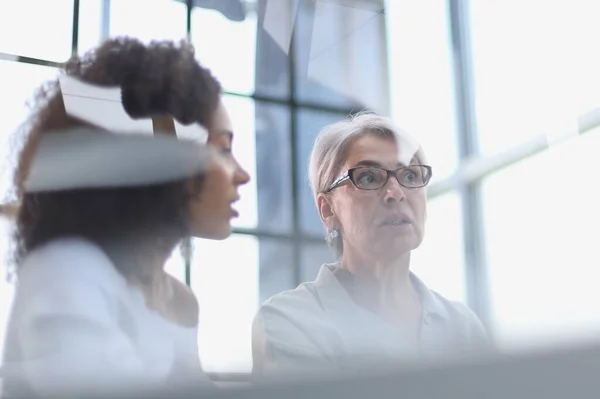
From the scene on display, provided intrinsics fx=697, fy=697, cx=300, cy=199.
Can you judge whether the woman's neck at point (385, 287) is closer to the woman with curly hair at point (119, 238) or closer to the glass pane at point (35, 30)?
the woman with curly hair at point (119, 238)

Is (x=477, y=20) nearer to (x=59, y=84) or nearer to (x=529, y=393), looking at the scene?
(x=59, y=84)

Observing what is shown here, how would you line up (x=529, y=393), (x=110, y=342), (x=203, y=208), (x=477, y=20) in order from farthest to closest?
(x=477, y=20) < (x=203, y=208) < (x=110, y=342) < (x=529, y=393)

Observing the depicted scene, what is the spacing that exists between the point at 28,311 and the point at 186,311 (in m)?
0.14

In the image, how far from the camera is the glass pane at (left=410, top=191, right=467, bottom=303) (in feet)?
2.63

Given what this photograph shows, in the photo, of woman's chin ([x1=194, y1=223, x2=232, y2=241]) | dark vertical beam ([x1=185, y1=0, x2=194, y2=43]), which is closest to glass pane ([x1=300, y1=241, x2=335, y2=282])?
woman's chin ([x1=194, y1=223, x2=232, y2=241])

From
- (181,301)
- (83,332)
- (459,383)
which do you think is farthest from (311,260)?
(459,383)

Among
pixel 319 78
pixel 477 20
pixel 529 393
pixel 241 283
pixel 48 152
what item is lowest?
pixel 529 393

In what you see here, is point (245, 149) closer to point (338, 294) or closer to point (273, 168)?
point (273, 168)

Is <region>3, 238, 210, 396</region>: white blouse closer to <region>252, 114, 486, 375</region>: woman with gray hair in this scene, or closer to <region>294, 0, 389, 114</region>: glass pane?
<region>252, 114, 486, 375</region>: woman with gray hair

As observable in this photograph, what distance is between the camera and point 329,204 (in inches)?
30.4

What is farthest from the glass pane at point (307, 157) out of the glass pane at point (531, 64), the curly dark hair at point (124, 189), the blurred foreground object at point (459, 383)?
the blurred foreground object at point (459, 383)

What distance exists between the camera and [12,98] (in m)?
0.65

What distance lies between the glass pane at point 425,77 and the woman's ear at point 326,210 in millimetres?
145

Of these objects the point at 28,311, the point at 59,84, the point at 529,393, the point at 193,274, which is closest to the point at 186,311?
the point at 193,274
